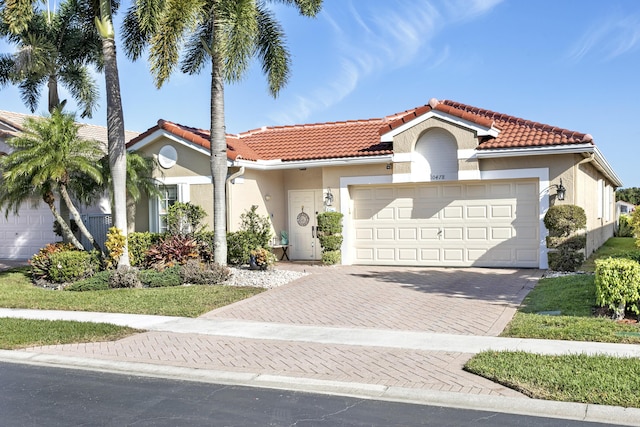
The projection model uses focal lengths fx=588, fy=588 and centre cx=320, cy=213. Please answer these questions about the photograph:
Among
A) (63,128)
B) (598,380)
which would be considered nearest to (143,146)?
(63,128)

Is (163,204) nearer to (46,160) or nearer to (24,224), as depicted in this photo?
(46,160)

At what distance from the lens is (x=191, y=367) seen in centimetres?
808

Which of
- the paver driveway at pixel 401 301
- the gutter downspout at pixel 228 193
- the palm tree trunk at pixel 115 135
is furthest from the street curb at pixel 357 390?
the gutter downspout at pixel 228 193

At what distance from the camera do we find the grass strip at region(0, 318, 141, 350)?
9648 millimetres

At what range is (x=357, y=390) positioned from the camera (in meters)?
6.97

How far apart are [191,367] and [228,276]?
7386mm

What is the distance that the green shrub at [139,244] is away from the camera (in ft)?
57.6

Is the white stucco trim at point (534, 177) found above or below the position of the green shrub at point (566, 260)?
above

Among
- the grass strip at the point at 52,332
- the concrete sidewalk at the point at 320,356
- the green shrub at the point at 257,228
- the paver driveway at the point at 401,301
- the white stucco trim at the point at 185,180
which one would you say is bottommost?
the concrete sidewalk at the point at 320,356

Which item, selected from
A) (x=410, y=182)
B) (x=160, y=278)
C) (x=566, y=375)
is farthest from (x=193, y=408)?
(x=410, y=182)

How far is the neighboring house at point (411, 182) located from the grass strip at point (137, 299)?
14.9 feet

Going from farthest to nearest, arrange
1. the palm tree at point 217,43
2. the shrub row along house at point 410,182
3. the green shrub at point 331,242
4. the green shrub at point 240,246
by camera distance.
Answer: the green shrub at point 331,242 < the green shrub at point 240,246 < the shrub row along house at point 410,182 < the palm tree at point 217,43

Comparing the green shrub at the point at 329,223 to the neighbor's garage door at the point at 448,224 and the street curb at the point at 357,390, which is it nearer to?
the neighbor's garage door at the point at 448,224

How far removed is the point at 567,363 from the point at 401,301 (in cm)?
513
